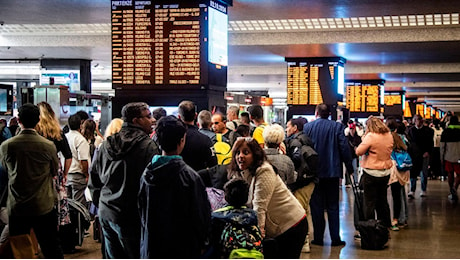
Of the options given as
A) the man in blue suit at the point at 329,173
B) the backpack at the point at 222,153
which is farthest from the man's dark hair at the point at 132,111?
the man in blue suit at the point at 329,173

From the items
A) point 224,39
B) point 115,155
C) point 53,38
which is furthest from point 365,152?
point 53,38

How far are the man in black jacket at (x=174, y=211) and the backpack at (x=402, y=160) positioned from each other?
714cm

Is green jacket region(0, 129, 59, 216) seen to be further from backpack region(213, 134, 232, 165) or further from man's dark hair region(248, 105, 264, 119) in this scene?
man's dark hair region(248, 105, 264, 119)

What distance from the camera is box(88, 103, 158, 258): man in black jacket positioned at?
446cm

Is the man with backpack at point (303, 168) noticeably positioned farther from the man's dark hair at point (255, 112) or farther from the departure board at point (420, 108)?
the departure board at point (420, 108)

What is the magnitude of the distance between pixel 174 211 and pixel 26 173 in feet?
7.52

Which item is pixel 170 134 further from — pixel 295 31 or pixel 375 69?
pixel 375 69

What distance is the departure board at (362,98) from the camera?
24703 mm

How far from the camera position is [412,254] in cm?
809

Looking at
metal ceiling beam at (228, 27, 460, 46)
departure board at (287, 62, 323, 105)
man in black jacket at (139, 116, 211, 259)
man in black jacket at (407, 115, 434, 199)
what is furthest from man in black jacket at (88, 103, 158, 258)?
departure board at (287, 62, 323, 105)

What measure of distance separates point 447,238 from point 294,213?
510 cm

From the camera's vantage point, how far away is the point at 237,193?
4199 mm

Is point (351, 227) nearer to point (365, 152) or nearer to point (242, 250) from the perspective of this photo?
point (365, 152)

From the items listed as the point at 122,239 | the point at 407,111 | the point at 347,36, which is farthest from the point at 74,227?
the point at 407,111
